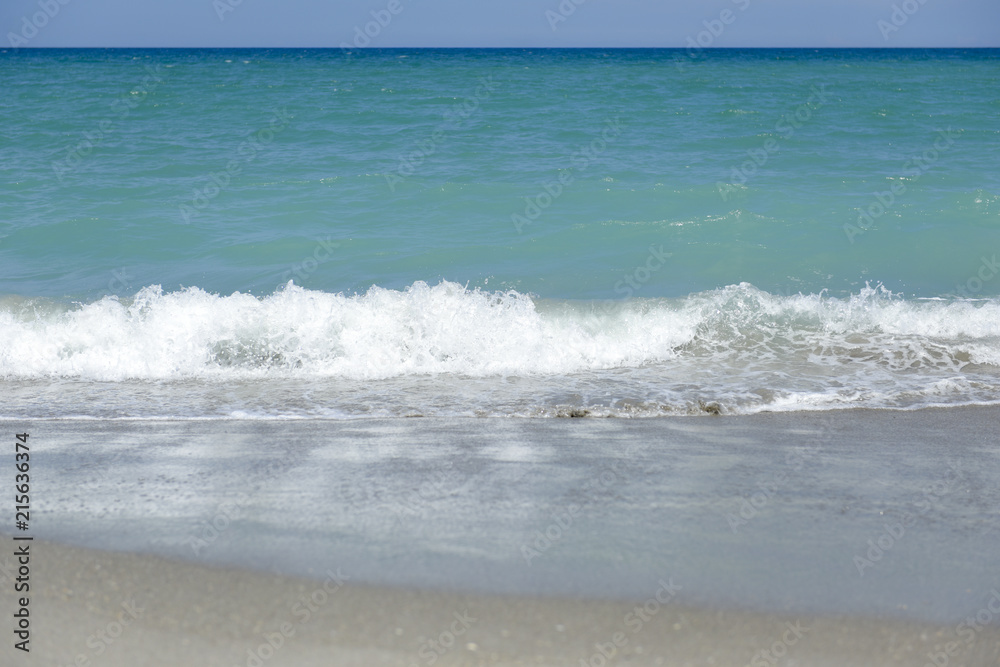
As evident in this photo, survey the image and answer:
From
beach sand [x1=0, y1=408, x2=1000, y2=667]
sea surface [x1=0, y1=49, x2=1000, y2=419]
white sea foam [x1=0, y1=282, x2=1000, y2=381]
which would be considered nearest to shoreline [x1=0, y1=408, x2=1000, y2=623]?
beach sand [x1=0, y1=408, x2=1000, y2=667]

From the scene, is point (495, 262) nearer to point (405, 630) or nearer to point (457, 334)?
point (457, 334)

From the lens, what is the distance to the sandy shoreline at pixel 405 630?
2.74 meters

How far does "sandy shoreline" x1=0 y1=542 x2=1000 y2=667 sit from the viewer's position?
274 cm

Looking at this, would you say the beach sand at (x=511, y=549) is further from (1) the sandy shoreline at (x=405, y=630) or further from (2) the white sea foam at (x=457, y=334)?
(2) the white sea foam at (x=457, y=334)

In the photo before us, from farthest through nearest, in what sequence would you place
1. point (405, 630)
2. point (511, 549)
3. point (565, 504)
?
point (565, 504) < point (511, 549) < point (405, 630)

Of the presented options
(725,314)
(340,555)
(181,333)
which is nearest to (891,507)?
(340,555)

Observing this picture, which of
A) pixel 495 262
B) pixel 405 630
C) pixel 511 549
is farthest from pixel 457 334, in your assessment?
pixel 405 630

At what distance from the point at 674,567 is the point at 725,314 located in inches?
193

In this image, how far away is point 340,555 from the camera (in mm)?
3369

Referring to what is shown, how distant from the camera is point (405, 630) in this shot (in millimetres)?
2867

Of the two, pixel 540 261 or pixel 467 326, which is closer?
pixel 467 326

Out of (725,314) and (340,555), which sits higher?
(340,555)

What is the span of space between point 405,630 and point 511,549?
0.70 m

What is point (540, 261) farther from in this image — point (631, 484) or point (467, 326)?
point (631, 484)
